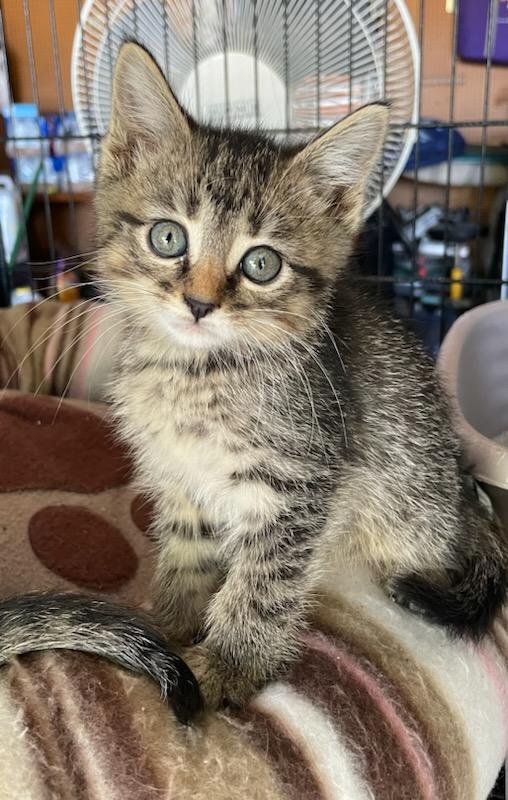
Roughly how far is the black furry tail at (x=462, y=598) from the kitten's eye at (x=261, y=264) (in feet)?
1.68

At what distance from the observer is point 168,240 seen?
89 cm

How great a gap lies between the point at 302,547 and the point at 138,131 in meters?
0.63

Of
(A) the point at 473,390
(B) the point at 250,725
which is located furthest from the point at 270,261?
(A) the point at 473,390

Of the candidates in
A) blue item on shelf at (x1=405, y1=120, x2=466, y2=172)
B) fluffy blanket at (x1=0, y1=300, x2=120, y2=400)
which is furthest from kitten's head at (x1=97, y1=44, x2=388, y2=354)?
blue item on shelf at (x1=405, y1=120, x2=466, y2=172)

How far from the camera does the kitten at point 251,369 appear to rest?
0.89m

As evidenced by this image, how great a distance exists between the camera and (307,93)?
1978mm

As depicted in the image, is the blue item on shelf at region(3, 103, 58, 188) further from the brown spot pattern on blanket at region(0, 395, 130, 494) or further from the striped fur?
the striped fur

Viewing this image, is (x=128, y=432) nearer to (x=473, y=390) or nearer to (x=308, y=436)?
(x=308, y=436)

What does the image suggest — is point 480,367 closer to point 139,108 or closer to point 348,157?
point 348,157

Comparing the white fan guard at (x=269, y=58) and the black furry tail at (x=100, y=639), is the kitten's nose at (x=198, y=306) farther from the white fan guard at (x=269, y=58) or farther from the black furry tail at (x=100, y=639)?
the white fan guard at (x=269, y=58)

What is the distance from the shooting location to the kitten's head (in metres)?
0.87

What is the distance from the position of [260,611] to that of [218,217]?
0.51 meters

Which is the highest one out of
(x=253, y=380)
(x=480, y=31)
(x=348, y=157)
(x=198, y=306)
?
(x=480, y=31)

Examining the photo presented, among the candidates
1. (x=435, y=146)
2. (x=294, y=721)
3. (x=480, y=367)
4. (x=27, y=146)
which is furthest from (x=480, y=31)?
(x=294, y=721)
